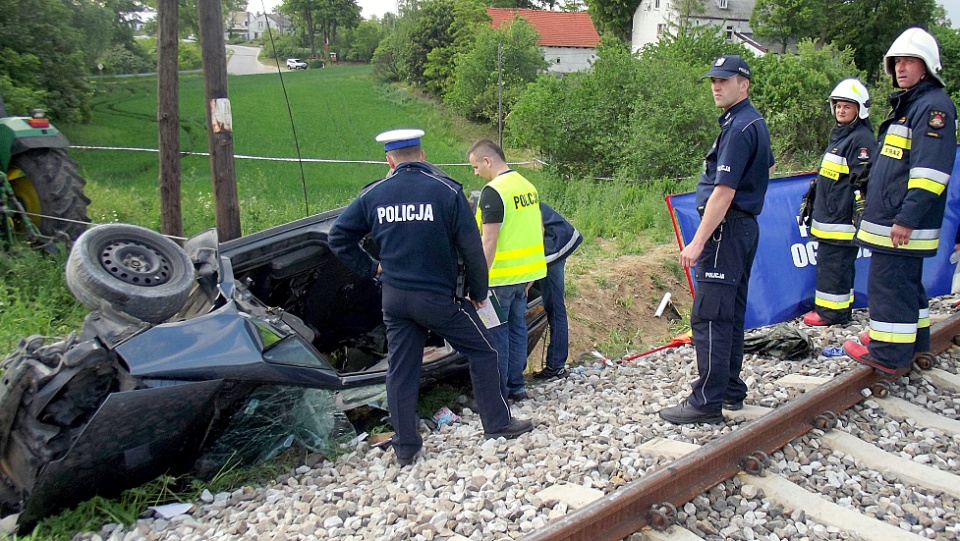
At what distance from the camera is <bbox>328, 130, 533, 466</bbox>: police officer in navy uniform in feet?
13.3

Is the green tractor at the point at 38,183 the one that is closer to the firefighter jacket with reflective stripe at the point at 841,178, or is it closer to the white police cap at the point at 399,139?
the white police cap at the point at 399,139

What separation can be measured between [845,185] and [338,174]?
1353 centimetres

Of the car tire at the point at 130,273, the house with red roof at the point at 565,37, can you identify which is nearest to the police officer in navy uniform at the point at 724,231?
the car tire at the point at 130,273

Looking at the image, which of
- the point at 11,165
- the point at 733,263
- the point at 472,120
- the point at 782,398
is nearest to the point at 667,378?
the point at 782,398

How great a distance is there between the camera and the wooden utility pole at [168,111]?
266 inches

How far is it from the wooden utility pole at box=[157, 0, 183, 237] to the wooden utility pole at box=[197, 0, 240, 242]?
806 mm

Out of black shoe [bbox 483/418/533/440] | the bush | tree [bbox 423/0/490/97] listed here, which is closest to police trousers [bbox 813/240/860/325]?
black shoe [bbox 483/418/533/440]

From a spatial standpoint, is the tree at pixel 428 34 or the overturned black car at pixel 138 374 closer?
the overturned black car at pixel 138 374

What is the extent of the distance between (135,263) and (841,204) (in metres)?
5.06

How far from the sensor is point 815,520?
344 centimetres

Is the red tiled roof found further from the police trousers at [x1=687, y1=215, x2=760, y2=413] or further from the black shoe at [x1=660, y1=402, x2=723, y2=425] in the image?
the black shoe at [x1=660, y1=402, x2=723, y2=425]

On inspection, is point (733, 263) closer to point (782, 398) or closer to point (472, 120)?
point (782, 398)

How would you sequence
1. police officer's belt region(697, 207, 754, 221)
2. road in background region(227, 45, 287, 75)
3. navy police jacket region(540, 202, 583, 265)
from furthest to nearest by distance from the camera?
1. road in background region(227, 45, 287, 75)
2. navy police jacket region(540, 202, 583, 265)
3. police officer's belt region(697, 207, 754, 221)

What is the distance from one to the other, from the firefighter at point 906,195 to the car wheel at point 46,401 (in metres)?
4.32
